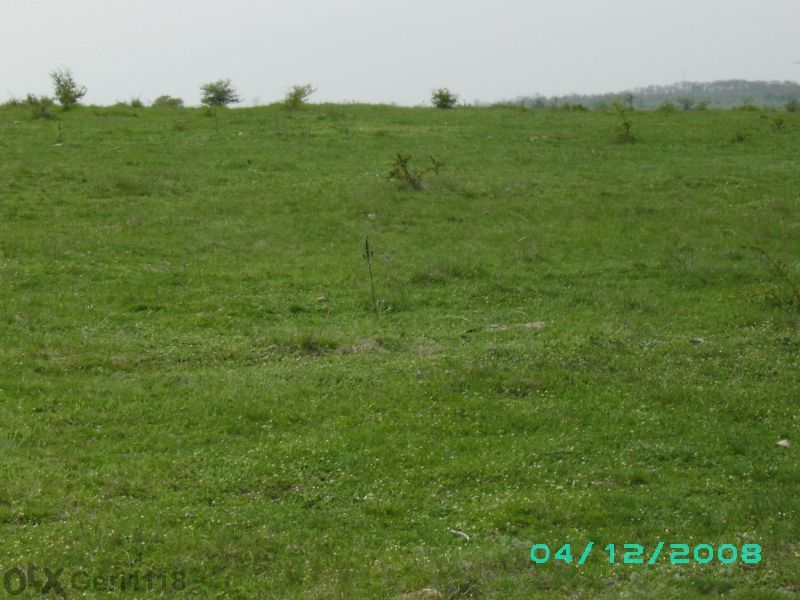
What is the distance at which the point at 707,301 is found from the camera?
13.1 m

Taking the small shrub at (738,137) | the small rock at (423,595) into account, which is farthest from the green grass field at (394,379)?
the small shrub at (738,137)

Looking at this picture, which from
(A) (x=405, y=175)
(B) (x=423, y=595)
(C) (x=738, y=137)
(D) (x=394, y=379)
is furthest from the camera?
(C) (x=738, y=137)

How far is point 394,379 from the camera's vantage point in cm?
997

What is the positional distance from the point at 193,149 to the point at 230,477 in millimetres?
17710

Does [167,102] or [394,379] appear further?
[167,102]

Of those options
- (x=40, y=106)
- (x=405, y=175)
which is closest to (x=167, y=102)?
(x=40, y=106)

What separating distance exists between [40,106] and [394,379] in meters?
22.0

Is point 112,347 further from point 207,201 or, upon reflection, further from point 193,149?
point 193,149

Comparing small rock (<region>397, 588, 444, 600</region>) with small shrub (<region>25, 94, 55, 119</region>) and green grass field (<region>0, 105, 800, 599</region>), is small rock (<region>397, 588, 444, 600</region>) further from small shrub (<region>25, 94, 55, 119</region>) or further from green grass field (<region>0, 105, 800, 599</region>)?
small shrub (<region>25, 94, 55, 119</region>)

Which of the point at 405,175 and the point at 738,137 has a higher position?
the point at 738,137

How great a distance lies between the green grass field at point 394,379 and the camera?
6477 millimetres

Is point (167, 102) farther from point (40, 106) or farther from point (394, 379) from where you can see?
point (394, 379)

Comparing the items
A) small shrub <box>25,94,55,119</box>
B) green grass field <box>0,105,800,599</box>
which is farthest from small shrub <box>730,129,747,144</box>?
small shrub <box>25,94,55,119</box>

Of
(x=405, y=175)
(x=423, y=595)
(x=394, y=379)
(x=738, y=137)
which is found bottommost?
(x=423, y=595)
